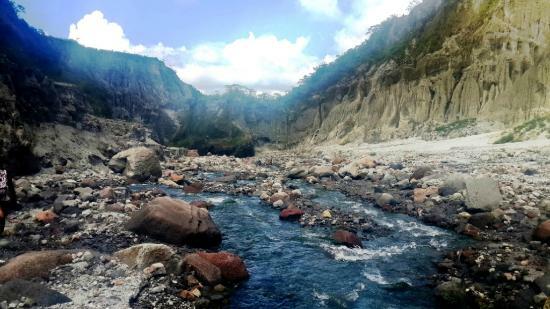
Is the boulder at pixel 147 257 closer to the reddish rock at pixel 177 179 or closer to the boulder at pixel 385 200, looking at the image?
the boulder at pixel 385 200

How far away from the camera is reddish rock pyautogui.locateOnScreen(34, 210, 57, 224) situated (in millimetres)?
18734

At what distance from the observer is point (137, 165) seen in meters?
34.3

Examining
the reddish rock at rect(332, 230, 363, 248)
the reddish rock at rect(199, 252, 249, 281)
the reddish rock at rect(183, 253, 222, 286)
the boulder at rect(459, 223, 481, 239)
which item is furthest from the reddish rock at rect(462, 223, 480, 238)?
the reddish rock at rect(183, 253, 222, 286)

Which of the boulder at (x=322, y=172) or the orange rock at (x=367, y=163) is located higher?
the orange rock at (x=367, y=163)

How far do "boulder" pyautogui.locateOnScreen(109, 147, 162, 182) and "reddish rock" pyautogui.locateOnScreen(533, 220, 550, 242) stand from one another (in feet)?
86.8

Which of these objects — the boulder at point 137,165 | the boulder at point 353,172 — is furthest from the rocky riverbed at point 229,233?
the boulder at point 353,172

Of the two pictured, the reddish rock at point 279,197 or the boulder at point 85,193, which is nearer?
the boulder at point 85,193

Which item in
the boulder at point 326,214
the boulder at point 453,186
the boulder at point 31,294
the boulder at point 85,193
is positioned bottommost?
the boulder at point 31,294

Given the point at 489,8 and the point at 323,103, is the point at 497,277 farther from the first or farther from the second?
the point at 323,103

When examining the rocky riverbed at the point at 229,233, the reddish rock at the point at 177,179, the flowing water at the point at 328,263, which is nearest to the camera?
the rocky riverbed at the point at 229,233

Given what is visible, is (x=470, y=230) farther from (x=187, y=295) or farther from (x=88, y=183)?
(x=88, y=183)

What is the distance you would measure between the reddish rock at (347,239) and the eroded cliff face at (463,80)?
41.3 meters

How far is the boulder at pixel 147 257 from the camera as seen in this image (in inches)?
546

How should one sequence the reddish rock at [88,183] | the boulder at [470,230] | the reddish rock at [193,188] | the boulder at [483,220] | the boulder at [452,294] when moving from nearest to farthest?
the boulder at [452,294], the boulder at [470,230], the boulder at [483,220], the reddish rock at [88,183], the reddish rock at [193,188]
